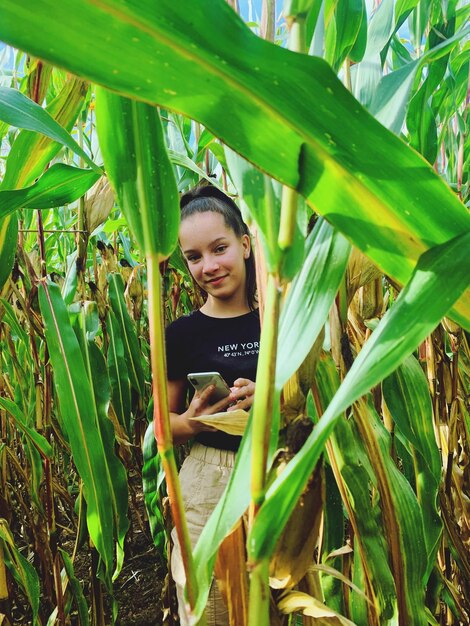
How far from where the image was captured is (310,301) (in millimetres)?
323

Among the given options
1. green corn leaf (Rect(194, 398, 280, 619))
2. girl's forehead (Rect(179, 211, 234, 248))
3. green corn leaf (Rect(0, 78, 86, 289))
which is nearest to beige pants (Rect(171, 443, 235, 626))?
girl's forehead (Rect(179, 211, 234, 248))

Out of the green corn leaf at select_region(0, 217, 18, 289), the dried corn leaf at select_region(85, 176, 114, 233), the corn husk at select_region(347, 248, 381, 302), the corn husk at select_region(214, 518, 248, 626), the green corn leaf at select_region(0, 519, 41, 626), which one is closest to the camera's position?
the corn husk at select_region(214, 518, 248, 626)

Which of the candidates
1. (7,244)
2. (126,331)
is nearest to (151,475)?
(126,331)

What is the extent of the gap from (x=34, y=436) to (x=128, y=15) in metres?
0.59

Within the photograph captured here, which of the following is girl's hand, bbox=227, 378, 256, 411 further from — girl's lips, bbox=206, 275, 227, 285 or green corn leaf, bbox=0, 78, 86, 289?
green corn leaf, bbox=0, 78, 86, 289

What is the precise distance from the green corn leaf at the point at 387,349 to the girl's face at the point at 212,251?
22.9 inches

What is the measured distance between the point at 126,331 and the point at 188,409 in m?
0.32

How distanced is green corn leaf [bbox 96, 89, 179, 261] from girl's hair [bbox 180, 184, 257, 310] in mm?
553

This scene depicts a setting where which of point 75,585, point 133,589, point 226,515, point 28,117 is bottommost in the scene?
point 133,589

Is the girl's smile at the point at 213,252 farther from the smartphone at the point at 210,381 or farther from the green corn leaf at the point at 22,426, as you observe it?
the green corn leaf at the point at 22,426

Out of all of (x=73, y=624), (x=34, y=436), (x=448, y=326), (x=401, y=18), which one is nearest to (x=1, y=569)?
(x=34, y=436)

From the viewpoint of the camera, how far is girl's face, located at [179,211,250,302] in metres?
0.85

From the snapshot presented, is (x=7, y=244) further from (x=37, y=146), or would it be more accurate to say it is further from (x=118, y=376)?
(x=118, y=376)

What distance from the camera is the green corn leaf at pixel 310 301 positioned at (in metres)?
0.30
